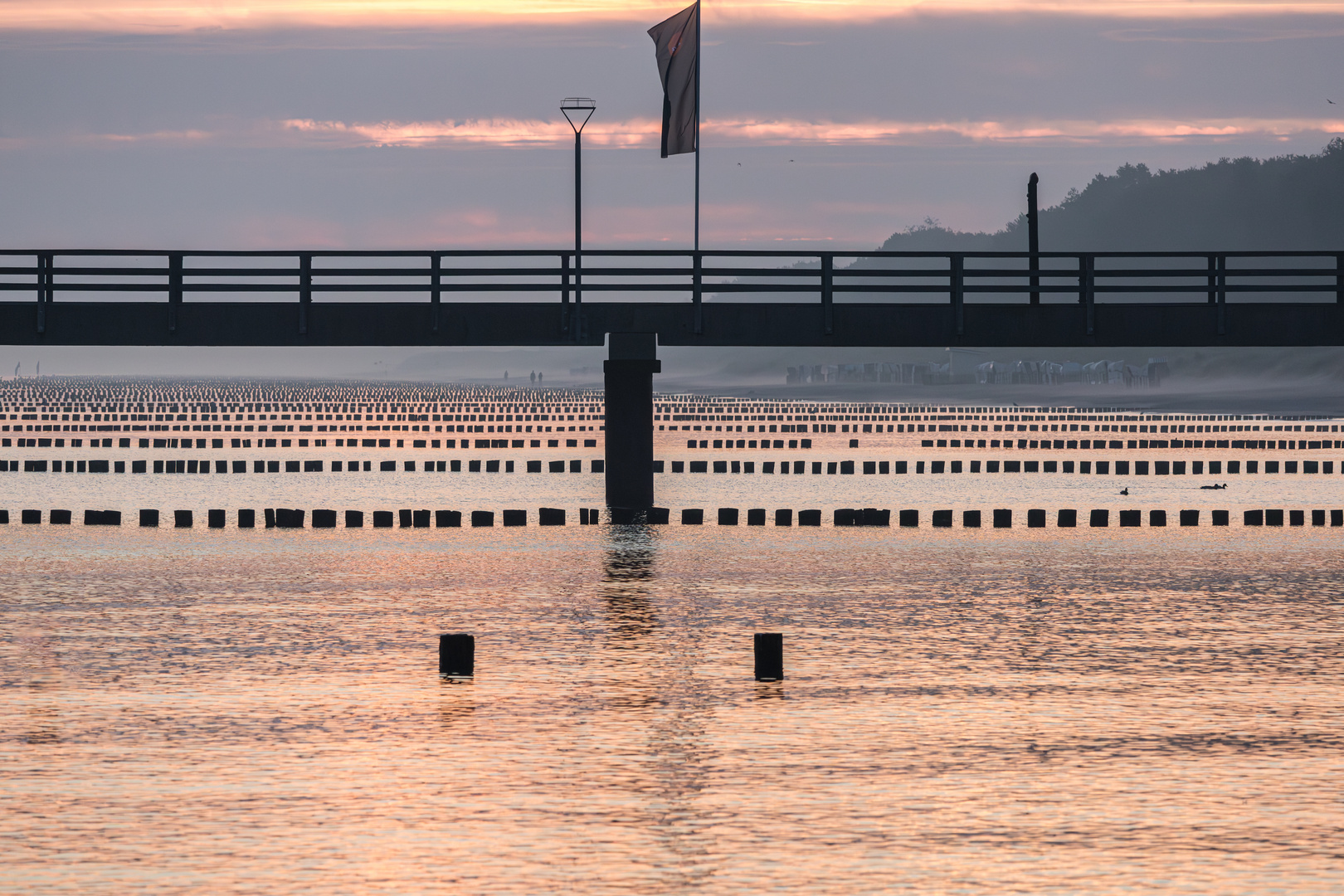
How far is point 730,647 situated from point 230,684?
145 inches

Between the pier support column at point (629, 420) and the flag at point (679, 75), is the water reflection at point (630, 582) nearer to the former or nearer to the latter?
the pier support column at point (629, 420)

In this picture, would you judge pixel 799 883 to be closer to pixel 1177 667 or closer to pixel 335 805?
pixel 335 805

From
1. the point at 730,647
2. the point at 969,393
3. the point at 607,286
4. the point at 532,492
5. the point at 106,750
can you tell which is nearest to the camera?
the point at 106,750

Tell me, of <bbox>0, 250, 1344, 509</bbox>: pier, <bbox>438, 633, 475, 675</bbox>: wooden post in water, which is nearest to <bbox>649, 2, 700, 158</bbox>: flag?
<bbox>0, 250, 1344, 509</bbox>: pier

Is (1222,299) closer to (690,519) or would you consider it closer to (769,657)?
(690,519)

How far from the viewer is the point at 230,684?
1300 centimetres

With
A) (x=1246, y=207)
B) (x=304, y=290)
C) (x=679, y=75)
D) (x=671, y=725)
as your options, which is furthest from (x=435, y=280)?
(x=1246, y=207)

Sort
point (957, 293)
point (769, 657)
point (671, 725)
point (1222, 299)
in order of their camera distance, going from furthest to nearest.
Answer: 1. point (1222, 299)
2. point (957, 293)
3. point (769, 657)
4. point (671, 725)

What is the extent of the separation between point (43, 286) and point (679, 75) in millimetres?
13819

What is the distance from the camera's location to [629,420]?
1227 inches

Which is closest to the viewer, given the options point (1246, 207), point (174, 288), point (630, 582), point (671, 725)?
point (671, 725)

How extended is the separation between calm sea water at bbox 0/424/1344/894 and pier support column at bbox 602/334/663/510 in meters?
8.22

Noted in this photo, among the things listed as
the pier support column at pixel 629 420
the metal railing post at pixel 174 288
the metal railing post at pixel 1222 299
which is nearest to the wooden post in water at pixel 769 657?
the pier support column at pixel 629 420

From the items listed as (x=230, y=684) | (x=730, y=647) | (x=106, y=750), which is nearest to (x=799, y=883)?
(x=106, y=750)
